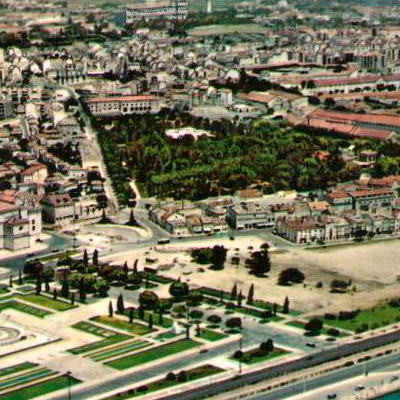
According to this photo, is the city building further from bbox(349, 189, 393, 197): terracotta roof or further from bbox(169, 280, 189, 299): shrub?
bbox(169, 280, 189, 299): shrub

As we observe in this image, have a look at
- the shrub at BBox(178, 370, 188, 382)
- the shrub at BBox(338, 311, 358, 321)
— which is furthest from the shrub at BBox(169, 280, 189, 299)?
the shrub at BBox(178, 370, 188, 382)

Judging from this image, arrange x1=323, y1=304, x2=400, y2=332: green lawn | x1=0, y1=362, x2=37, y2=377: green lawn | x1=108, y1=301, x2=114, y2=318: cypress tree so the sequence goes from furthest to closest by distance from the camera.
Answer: x1=108, y1=301, x2=114, y2=318: cypress tree, x1=323, y1=304, x2=400, y2=332: green lawn, x1=0, y1=362, x2=37, y2=377: green lawn

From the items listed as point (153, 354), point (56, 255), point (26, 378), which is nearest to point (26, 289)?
point (56, 255)

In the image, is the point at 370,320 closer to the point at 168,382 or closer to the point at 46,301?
the point at 168,382

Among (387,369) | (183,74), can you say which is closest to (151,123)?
(183,74)

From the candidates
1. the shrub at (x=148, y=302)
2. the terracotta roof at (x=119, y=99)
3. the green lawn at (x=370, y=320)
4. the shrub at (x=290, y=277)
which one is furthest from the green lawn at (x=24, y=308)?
the terracotta roof at (x=119, y=99)
